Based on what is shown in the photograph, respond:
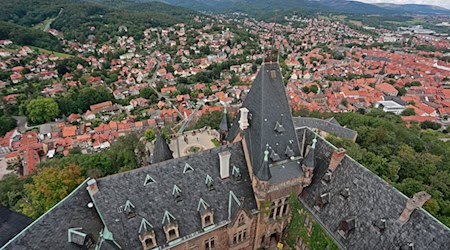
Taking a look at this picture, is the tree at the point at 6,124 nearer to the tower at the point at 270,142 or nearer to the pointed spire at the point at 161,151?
the pointed spire at the point at 161,151

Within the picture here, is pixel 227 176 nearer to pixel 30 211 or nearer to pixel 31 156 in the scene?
pixel 30 211

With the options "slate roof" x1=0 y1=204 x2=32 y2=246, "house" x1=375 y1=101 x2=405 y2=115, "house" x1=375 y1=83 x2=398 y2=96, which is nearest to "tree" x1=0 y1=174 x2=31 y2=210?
"slate roof" x1=0 y1=204 x2=32 y2=246

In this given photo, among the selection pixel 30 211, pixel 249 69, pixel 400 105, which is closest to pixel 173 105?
pixel 249 69

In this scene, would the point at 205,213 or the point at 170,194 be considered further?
the point at 205,213

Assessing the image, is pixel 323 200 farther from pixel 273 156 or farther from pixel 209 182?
pixel 209 182

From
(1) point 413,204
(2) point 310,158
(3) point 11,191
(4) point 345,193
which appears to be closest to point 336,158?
(2) point 310,158

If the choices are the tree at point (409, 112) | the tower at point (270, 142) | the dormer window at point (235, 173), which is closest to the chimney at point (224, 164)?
the dormer window at point (235, 173)
